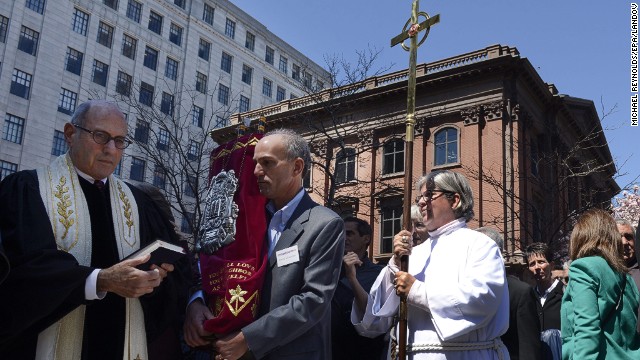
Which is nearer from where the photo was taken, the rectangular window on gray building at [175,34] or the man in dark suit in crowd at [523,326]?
the man in dark suit in crowd at [523,326]

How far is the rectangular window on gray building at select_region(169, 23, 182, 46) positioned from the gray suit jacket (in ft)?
158

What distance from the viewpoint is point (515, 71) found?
89.0ft

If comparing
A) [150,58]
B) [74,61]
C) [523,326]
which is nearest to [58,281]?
[523,326]

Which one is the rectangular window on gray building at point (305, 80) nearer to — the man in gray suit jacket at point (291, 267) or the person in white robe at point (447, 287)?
the person in white robe at point (447, 287)

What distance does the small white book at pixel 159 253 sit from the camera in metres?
3.20

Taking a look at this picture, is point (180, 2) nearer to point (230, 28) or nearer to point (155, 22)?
point (155, 22)

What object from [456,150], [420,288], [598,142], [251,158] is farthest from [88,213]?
[598,142]

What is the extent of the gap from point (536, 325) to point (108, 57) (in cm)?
4362

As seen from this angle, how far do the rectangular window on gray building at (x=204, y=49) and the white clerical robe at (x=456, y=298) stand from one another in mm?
49315

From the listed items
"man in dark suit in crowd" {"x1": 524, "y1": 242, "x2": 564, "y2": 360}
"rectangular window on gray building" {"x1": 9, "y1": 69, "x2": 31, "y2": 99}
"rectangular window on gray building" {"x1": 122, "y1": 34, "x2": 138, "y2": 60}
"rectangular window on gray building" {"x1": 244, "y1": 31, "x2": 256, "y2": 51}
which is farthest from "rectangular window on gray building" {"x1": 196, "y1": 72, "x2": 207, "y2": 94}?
"man in dark suit in crowd" {"x1": 524, "y1": 242, "x2": 564, "y2": 360}

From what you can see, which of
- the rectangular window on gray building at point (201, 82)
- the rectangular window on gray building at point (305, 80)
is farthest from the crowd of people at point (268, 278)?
the rectangular window on gray building at point (201, 82)

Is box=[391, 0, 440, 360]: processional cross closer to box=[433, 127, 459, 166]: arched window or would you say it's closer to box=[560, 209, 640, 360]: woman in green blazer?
box=[560, 209, 640, 360]: woman in green blazer

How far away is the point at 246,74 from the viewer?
179ft

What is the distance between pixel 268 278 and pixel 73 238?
1189 millimetres
